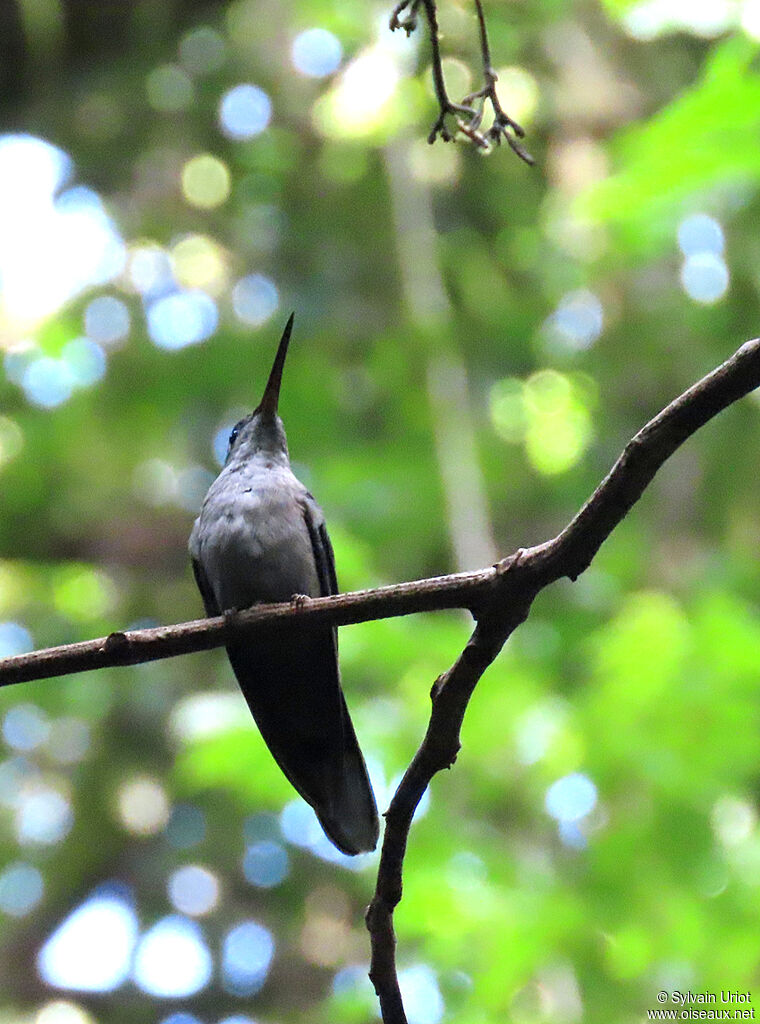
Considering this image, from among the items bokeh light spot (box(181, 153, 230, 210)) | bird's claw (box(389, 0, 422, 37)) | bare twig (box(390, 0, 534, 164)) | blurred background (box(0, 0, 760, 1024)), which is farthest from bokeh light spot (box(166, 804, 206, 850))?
bird's claw (box(389, 0, 422, 37))

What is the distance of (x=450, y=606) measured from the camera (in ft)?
9.23

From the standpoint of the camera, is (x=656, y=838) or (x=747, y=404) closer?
(x=656, y=838)

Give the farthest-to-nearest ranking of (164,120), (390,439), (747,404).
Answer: (164,120), (390,439), (747,404)

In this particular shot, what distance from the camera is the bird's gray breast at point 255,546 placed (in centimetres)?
445

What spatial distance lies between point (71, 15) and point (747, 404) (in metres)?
5.79

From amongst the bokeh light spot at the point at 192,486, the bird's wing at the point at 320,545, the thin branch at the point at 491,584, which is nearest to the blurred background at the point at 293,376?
the bokeh light spot at the point at 192,486

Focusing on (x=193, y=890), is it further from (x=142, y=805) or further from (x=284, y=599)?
(x=284, y=599)

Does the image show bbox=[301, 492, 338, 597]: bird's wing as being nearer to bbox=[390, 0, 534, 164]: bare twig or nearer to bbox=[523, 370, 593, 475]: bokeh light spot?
bbox=[390, 0, 534, 164]: bare twig

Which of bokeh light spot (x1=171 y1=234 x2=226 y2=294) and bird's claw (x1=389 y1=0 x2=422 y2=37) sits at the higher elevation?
bird's claw (x1=389 y1=0 x2=422 y2=37)

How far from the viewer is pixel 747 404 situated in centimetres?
873

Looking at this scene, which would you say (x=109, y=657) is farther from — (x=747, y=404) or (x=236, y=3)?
(x=236, y=3)

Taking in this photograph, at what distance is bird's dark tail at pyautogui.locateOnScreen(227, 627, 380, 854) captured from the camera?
4.27m

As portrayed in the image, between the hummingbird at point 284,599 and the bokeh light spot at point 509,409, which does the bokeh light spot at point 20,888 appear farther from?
the hummingbird at point 284,599

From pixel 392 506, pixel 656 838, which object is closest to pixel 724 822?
pixel 656 838
